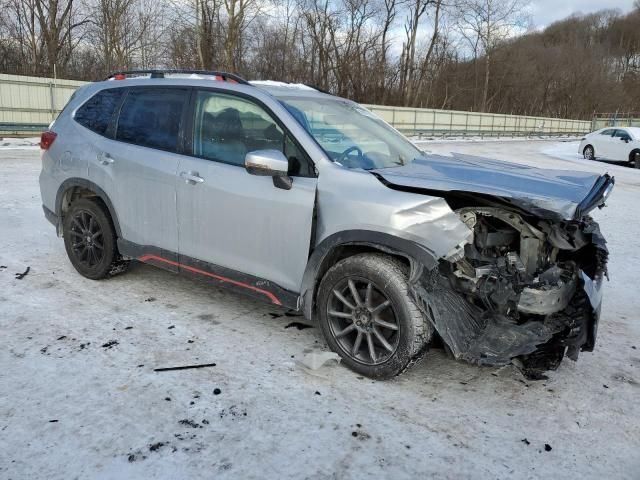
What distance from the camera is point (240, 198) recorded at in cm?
372

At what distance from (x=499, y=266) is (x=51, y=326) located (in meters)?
3.18

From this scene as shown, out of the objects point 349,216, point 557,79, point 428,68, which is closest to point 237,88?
point 349,216

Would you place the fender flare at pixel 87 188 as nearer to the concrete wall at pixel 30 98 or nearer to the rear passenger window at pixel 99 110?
the rear passenger window at pixel 99 110

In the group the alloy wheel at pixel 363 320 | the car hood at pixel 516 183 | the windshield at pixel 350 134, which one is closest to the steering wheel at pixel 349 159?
the windshield at pixel 350 134

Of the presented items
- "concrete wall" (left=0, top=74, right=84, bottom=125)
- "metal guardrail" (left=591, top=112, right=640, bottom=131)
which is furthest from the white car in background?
"metal guardrail" (left=591, top=112, right=640, bottom=131)

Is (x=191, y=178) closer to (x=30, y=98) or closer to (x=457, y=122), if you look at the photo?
(x=30, y=98)

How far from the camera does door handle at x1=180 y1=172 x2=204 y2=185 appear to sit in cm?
392

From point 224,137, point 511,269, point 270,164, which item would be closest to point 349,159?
point 270,164

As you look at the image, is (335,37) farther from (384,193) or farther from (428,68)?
(384,193)

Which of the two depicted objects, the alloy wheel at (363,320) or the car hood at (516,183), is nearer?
the car hood at (516,183)

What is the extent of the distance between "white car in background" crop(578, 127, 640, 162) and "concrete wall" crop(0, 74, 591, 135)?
40.0 ft

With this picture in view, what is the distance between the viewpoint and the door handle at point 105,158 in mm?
4543

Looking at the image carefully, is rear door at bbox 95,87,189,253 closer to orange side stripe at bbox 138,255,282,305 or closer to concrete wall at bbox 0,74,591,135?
orange side stripe at bbox 138,255,282,305

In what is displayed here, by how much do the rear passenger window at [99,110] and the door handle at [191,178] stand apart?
3.95 ft
